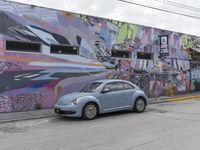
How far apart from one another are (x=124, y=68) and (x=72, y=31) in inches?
181

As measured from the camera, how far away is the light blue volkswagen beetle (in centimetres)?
1216

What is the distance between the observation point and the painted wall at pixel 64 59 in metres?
15.0

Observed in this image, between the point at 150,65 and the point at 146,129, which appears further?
the point at 150,65

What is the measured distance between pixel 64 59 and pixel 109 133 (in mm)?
8332

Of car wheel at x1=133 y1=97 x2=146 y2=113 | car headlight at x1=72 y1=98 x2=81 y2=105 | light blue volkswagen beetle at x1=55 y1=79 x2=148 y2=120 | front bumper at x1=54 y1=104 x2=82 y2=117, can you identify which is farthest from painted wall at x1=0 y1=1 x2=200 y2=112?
car wheel at x1=133 y1=97 x2=146 y2=113

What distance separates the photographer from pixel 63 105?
12383 mm

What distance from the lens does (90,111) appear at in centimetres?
1238

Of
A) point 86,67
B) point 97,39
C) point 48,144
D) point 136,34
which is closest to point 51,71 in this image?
point 86,67

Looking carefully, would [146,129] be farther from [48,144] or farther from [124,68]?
[124,68]

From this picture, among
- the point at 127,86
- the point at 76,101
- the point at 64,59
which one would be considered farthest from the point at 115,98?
the point at 64,59

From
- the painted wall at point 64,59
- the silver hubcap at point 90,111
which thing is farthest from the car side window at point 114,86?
the painted wall at point 64,59

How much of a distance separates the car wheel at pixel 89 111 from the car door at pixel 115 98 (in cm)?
45

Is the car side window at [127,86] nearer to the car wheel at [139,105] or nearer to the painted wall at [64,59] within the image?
the car wheel at [139,105]

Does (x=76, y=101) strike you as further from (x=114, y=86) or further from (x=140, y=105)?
(x=140, y=105)
